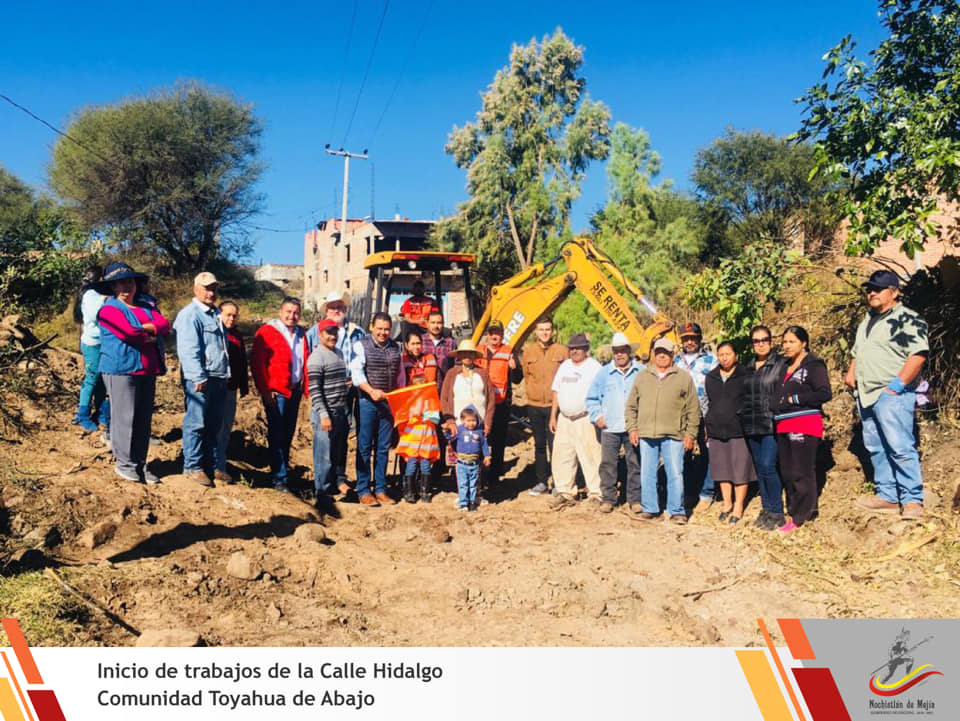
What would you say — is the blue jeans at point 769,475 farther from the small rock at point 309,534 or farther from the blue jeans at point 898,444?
the small rock at point 309,534

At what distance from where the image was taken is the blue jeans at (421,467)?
880 centimetres

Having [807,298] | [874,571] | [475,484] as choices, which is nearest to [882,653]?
[874,571]

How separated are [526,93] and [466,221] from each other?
5.47 m

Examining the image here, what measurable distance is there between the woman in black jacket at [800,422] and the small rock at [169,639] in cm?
502

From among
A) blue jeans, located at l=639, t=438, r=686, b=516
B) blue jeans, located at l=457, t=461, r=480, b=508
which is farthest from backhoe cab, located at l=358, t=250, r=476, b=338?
blue jeans, located at l=639, t=438, r=686, b=516

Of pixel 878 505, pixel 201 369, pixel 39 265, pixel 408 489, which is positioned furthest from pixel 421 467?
pixel 39 265

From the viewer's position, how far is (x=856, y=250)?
7215 mm

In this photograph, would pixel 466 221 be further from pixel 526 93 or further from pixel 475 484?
pixel 475 484

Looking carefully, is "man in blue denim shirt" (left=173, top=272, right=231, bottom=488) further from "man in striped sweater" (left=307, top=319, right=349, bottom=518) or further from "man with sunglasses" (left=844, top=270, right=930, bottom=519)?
"man with sunglasses" (left=844, top=270, right=930, bottom=519)

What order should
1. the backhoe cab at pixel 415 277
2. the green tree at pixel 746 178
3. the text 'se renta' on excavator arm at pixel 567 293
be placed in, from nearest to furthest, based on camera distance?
the text 'se renta' on excavator arm at pixel 567 293
the backhoe cab at pixel 415 277
the green tree at pixel 746 178

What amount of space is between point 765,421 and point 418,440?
3.50 m

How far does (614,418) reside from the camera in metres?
8.57

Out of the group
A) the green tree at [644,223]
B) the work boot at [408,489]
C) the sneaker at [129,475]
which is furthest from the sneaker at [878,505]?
the green tree at [644,223]

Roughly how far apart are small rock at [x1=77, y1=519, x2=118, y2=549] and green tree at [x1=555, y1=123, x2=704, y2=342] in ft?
71.2
